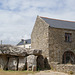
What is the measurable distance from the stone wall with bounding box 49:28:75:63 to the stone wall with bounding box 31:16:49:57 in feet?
2.04

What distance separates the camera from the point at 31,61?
1536cm

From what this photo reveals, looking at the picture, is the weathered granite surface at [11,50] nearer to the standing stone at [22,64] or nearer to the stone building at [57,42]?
the standing stone at [22,64]

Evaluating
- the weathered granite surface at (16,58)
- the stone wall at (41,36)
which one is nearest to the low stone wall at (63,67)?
the stone wall at (41,36)

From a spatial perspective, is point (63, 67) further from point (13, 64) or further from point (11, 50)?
point (11, 50)

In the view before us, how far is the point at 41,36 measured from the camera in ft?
64.6

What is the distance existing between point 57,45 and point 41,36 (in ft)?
9.60

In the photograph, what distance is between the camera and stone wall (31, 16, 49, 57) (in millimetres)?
18309

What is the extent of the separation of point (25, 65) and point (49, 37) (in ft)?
16.3

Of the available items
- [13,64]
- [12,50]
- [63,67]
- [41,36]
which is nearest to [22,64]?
[13,64]

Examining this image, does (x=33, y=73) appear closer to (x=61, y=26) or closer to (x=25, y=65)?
(x=25, y=65)

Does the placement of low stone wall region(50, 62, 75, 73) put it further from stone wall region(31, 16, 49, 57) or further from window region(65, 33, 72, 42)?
window region(65, 33, 72, 42)

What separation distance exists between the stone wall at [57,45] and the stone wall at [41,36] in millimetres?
621

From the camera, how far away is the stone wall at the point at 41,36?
1831cm

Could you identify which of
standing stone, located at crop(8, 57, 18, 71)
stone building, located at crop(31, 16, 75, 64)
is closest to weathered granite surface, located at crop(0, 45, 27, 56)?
standing stone, located at crop(8, 57, 18, 71)
